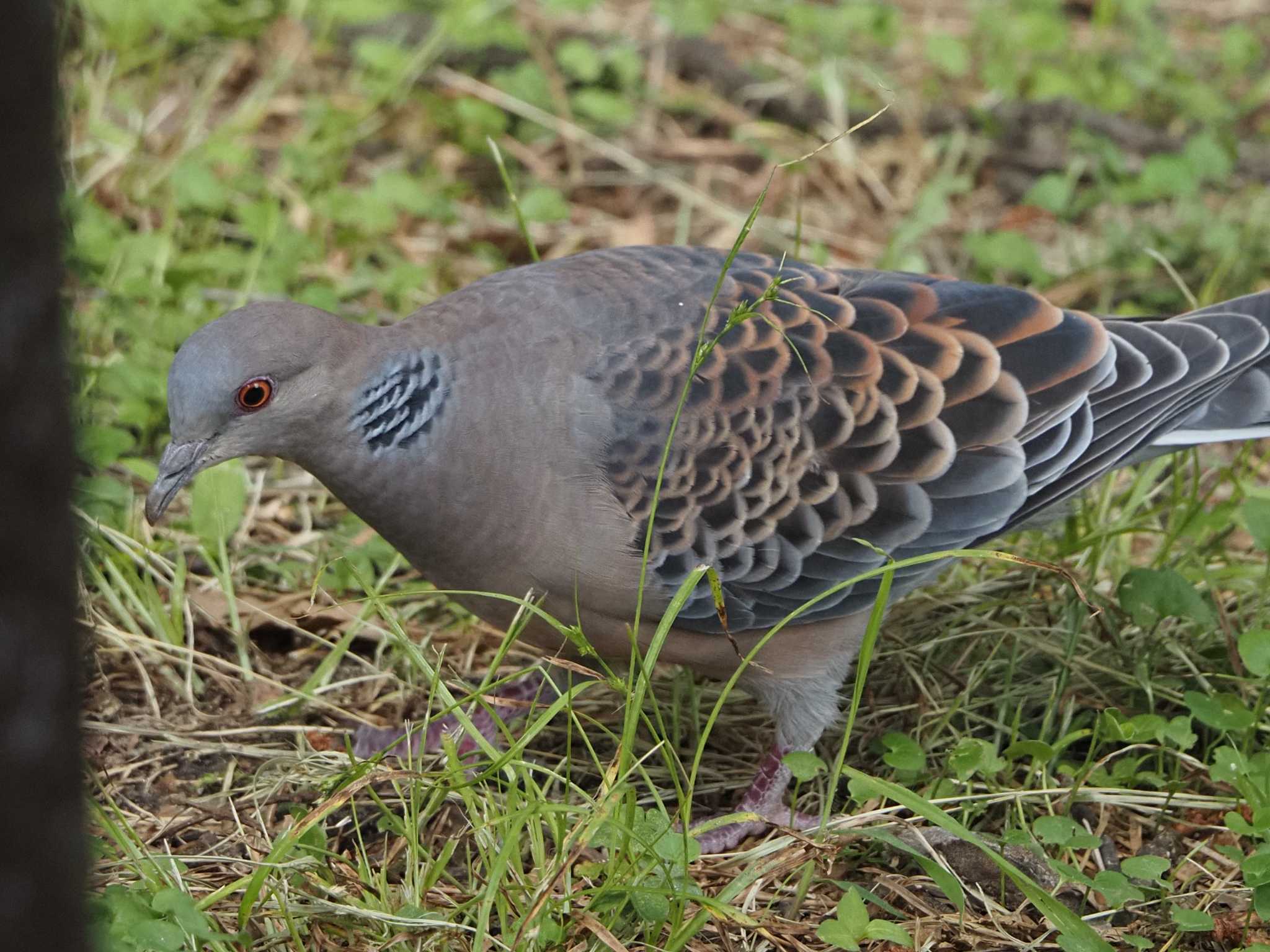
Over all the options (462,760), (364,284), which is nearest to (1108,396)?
(462,760)

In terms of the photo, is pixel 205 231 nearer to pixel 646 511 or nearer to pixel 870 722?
pixel 646 511

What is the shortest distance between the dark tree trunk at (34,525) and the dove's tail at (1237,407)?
9.70ft

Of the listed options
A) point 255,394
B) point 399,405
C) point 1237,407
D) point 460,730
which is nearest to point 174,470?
point 255,394

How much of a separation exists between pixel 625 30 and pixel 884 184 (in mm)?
1488

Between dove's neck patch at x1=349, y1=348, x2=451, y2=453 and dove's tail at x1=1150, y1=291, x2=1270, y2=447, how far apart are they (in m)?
1.80

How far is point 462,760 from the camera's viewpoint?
11.0 feet

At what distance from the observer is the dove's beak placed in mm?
2869

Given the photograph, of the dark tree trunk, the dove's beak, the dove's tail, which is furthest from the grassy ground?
the dark tree trunk

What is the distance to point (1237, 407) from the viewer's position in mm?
3572

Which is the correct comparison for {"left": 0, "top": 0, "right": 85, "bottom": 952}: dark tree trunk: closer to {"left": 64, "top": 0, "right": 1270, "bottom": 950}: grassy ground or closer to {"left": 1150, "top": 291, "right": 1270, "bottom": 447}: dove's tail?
{"left": 64, "top": 0, "right": 1270, "bottom": 950}: grassy ground

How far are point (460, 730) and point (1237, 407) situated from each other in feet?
6.96

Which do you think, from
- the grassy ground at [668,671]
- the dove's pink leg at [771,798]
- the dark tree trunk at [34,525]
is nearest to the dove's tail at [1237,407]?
the grassy ground at [668,671]

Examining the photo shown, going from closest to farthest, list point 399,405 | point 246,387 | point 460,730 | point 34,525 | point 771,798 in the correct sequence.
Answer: point 34,525, point 246,387, point 399,405, point 771,798, point 460,730

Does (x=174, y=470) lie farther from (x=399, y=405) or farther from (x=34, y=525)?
(x=34, y=525)
